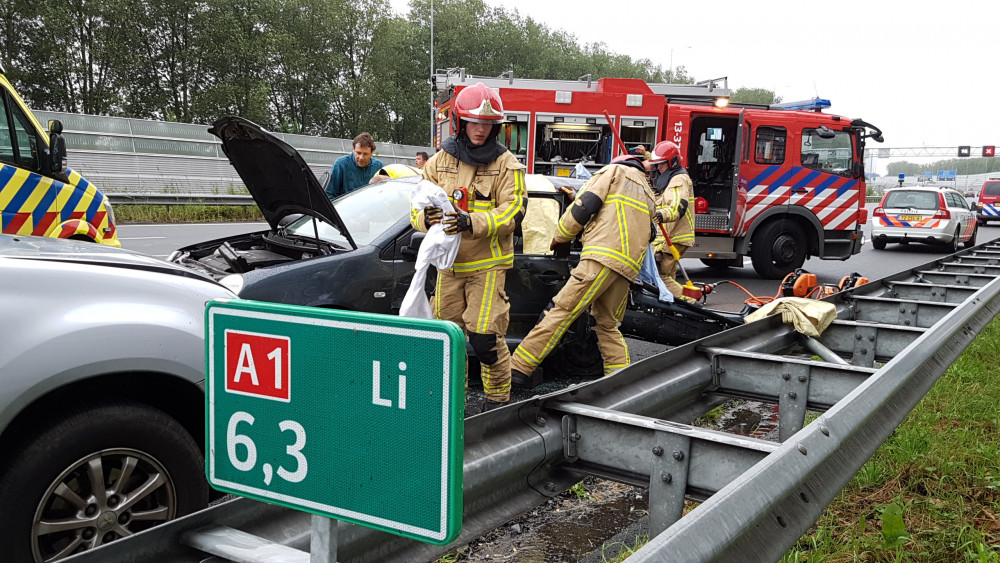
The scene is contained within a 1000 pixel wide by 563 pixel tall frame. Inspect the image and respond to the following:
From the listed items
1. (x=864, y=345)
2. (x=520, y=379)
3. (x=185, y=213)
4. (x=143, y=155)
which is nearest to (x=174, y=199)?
(x=185, y=213)

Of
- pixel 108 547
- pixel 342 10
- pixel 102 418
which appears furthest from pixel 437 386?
pixel 342 10

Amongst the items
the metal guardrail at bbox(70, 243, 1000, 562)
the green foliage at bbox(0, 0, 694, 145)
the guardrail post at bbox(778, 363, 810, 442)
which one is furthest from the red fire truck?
the green foliage at bbox(0, 0, 694, 145)

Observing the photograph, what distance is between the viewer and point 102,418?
7.61 feet

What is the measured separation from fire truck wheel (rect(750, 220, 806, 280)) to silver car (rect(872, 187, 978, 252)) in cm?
709

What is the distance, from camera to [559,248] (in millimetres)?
5035

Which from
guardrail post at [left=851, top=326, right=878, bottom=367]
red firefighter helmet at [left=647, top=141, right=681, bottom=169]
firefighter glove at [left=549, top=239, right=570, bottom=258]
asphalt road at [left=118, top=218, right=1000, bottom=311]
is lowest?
asphalt road at [left=118, top=218, right=1000, bottom=311]

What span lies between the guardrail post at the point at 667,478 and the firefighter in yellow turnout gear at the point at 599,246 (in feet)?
8.85

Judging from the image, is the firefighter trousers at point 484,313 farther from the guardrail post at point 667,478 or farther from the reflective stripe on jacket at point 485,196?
the guardrail post at point 667,478

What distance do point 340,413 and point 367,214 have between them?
4162 millimetres

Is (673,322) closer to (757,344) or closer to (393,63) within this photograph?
(757,344)

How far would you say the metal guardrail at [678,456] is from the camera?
1.48 metres

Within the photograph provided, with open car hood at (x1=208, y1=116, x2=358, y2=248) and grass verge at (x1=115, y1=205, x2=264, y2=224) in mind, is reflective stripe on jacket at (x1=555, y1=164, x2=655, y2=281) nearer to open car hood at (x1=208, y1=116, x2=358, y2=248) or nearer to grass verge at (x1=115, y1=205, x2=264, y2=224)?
open car hood at (x1=208, y1=116, x2=358, y2=248)

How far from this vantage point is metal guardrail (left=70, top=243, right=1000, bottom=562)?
A: 1476 millimetres

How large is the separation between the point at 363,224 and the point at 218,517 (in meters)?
3.71
